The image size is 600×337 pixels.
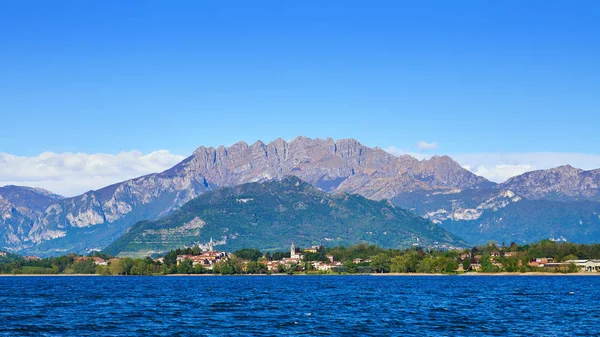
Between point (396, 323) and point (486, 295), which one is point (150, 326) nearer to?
point (396, 323)

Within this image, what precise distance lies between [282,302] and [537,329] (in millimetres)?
54792

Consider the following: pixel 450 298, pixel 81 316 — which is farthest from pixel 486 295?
pixel 81 316

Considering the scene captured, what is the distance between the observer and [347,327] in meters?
92.6

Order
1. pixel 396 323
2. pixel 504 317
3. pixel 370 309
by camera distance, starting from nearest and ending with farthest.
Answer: pixel 396 323
pixel 504 317
pixel 370 309

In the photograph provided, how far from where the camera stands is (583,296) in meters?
149

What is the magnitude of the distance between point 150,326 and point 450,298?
213ft

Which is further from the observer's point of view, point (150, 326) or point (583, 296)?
point (583, 296)

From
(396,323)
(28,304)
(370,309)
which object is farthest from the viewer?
(28,304)

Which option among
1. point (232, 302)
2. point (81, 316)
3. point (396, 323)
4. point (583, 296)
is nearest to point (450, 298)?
point (583, 296)

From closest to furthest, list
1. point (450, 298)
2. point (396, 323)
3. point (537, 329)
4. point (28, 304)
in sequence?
point (537, 329) < point (396, 323) < point (28, 304) < point (450, 298)

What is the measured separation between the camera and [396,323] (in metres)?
97.2

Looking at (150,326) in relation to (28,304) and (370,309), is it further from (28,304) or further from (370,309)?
(28,304)

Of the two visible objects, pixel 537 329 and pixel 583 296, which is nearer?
pixel 537 329

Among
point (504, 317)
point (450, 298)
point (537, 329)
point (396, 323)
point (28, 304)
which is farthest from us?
point (450, 298)
